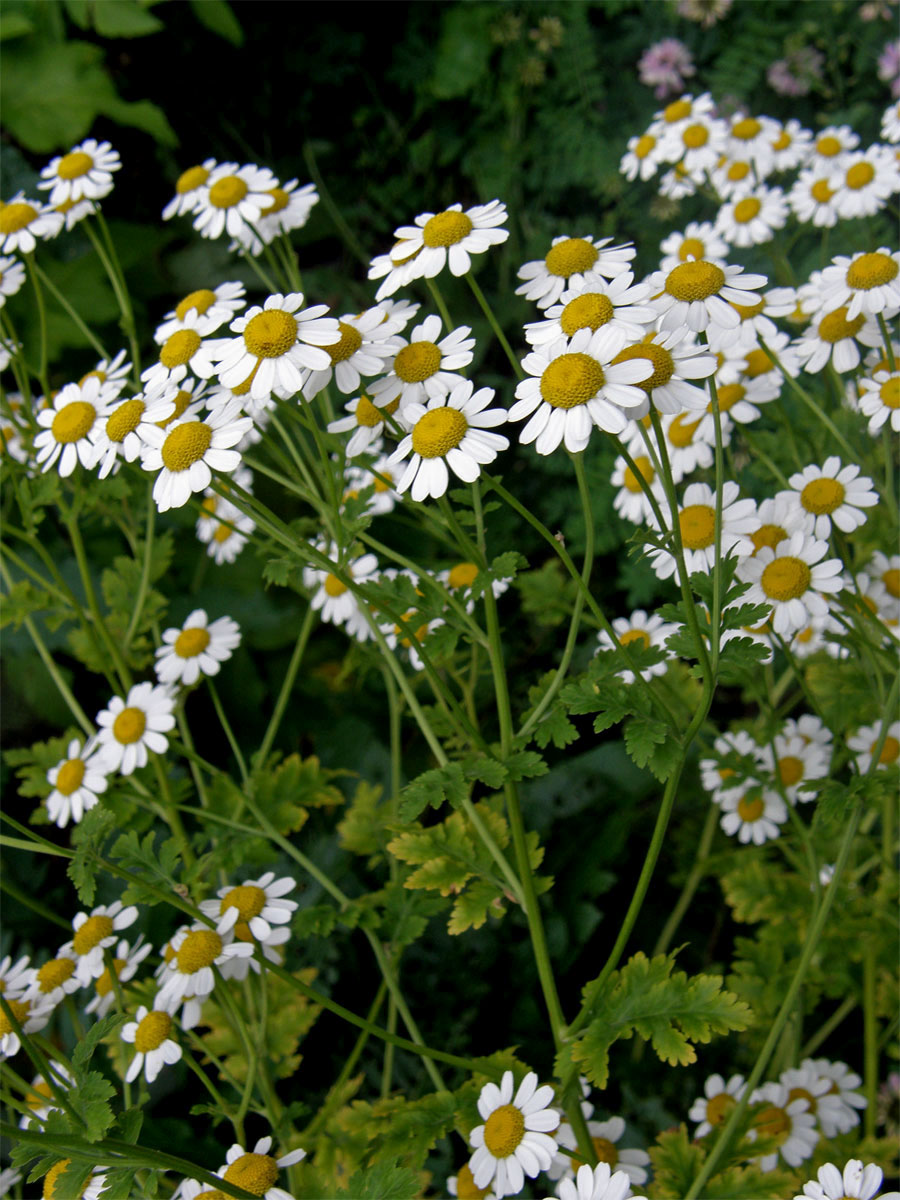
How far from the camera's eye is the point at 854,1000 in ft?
4.49

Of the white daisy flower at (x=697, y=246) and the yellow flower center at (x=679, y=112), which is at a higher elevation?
the yellow flower center at (x=679, y=112)

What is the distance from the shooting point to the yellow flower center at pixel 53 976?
1035 mm

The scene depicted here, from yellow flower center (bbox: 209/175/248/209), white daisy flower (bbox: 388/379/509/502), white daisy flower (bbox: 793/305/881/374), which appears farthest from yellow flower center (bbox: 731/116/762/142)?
white daisy flower (bbox: 388/379/509/502)

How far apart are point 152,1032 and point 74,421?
0.66 meters

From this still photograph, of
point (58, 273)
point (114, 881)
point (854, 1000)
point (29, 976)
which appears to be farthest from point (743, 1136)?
point (58, 273)

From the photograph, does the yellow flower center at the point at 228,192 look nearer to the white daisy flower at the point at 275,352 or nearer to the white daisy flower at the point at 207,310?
the white daisy flower at the point at 207,310

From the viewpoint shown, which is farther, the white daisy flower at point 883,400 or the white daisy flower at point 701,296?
the white daisy flower at point 883,400

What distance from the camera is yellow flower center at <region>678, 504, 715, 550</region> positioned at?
3.33 ft

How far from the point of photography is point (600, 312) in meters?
0.75

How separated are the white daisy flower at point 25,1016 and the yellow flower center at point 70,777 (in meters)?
0.27

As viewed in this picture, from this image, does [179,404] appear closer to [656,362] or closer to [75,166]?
[656,362]

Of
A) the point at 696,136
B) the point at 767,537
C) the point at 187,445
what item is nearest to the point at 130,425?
the point at 187,445

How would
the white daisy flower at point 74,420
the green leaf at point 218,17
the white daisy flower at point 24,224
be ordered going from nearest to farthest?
1. the white daisy flower at point 74,420
2. the white daisy flower at point 24,224
3. the green leaf at point 218,17

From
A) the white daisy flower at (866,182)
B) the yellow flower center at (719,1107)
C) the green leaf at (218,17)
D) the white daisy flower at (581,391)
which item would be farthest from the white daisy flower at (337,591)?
the green leaf at (218,17)
